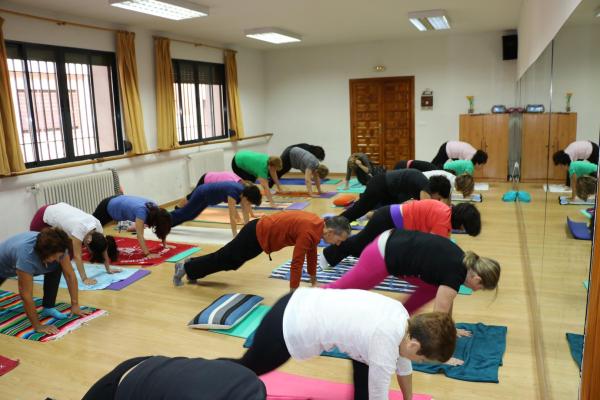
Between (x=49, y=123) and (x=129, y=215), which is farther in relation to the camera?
(x=49, y=123)

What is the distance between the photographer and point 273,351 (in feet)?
6.85

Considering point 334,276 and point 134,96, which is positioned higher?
point 134,96

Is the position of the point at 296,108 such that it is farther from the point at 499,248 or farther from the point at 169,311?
the point at 169,311

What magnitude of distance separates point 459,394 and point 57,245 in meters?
2.63

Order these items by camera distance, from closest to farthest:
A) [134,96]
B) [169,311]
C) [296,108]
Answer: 1. [169,311]
2. [134,96]
3. [296,108]

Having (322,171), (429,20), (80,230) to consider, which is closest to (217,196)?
(80,230)

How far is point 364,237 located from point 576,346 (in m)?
2.11

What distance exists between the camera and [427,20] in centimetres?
732

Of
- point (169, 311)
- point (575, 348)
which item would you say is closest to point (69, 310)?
point (169, 311)

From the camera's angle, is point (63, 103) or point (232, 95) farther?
point (232, 95)

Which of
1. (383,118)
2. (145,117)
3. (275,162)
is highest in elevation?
(145,117)

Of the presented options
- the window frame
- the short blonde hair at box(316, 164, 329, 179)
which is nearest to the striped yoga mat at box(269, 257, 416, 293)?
the short blonde hair at box(316, 164, 329, 179)

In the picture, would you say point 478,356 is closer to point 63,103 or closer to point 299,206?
point 299,206

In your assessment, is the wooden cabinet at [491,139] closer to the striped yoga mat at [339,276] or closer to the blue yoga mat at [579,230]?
the striped yoga mat at [339,276]
